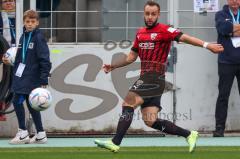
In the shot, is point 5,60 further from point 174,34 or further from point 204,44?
point 204,44

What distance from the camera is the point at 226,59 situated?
534 inches

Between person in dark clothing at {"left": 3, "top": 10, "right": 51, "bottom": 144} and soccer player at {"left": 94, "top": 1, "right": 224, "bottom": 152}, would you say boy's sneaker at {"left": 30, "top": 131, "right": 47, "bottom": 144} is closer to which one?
person in dark clothing at {"left": 3, "top": 10, "right": 51, "bottom": 144}

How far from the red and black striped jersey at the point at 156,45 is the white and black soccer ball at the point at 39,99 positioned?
2.09 metres

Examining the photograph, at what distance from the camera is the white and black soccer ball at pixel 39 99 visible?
1214 centimetres

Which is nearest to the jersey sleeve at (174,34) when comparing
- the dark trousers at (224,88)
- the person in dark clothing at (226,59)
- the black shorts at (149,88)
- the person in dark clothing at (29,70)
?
the black shorts at (149,88)

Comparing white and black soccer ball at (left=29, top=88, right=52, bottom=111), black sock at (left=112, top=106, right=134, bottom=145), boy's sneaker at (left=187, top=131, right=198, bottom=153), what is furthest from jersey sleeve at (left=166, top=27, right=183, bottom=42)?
white and black soccer ball at (left=29, top=88, right=52, bottom=111)

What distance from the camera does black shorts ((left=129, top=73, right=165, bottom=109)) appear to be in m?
10.5

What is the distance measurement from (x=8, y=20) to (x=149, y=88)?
4.34 metres

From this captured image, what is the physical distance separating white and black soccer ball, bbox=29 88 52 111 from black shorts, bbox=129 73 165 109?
2.01 m

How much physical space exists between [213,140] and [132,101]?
2.86 meters
